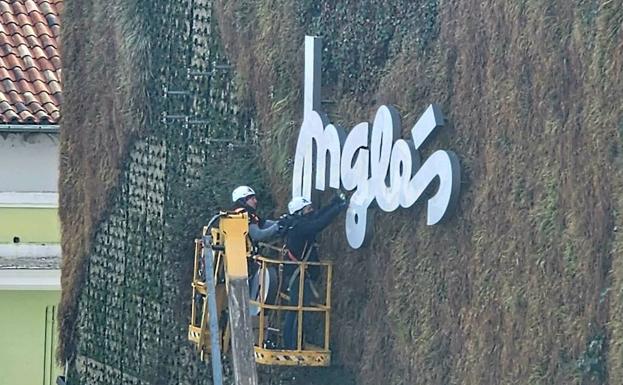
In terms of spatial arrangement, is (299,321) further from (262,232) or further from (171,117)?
(171,117)

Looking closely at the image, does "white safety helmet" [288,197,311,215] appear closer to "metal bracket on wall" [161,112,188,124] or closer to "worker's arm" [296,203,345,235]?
"worker's arm" [296,203,345,235]

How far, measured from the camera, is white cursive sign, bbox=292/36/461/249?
45.0 ft

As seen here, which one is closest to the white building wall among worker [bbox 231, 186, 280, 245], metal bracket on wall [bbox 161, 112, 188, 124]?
metal bracket on wall [bbox 161, 112, 188, 124]

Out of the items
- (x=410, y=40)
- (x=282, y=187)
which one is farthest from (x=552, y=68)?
(x=282, y=187)

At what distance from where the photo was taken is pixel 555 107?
1228 centimetres

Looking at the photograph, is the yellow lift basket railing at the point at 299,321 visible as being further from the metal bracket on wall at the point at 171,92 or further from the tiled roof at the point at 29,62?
the tiled roof at the point at 29,62

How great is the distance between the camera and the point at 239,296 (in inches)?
599

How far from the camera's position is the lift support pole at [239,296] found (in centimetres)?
1501

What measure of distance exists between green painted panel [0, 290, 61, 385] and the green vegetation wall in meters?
5.61

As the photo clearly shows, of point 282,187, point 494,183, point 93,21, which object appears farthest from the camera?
point 93,21

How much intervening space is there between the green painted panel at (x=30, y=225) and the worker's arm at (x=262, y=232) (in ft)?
40.5

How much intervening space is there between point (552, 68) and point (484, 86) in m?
0.99

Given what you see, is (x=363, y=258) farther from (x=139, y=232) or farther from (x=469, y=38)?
(x=139, y=232)

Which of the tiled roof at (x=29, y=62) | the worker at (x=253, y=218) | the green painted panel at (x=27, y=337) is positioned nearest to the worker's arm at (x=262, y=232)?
the worker at (x=253, y=218)
